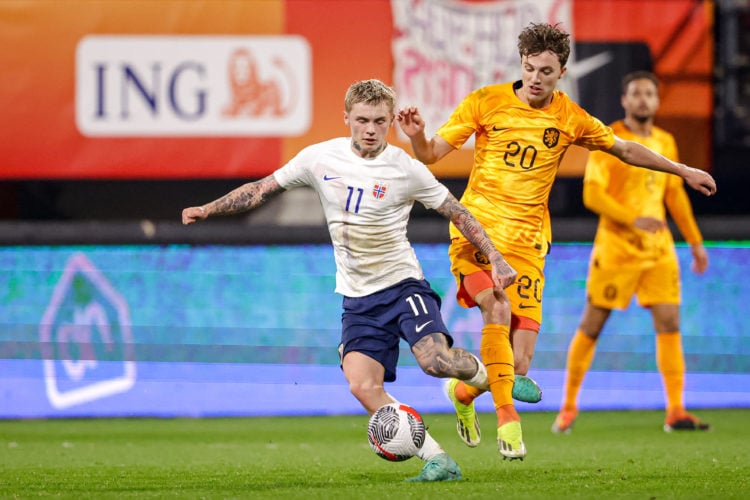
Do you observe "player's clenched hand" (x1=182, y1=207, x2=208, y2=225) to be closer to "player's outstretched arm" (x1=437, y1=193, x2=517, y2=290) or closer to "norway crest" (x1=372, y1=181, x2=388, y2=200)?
"norway crest" (x1=372, y1=181, x2=388, y2=200)

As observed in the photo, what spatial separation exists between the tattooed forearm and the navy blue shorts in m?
0.58

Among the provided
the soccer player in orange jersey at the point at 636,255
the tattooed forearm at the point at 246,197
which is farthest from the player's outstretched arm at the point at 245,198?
the soccer player in orange jersey at the point at 636,255

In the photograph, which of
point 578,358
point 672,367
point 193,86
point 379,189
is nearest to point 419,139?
point 379,189

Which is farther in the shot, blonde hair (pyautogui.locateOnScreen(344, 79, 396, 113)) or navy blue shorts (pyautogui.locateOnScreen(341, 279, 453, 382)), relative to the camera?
navy blue shorts (pyautogui.locateOnScreen(341, 279, 453, 382))

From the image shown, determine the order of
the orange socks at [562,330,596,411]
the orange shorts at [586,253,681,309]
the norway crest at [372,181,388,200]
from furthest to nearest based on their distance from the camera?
the orange socks at [562,330,596,411]
the orange shorts at [586,253,681,309]
the norway crest at [372,181,388,200]

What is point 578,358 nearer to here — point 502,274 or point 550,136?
point 550,136

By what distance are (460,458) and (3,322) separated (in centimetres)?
396

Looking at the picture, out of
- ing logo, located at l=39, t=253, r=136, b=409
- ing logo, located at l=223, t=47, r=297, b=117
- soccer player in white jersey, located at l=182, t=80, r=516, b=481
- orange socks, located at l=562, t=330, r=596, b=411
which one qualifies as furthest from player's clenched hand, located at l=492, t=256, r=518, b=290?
ing logo, located at l=39, t=253, r=136, b=409

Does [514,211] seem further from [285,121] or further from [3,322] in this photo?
[3,322]

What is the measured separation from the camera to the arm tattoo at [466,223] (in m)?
5.80

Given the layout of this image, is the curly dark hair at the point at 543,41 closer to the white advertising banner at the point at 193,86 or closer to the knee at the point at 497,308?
the knee at the point at 497,308

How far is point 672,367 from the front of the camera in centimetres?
875

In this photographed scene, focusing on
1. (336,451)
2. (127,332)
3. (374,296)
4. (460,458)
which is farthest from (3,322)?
(374,296)

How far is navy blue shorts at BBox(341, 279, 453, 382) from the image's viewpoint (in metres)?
5.75
